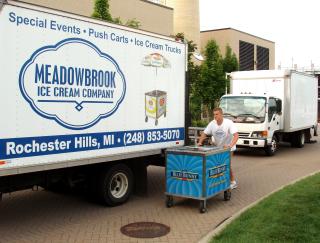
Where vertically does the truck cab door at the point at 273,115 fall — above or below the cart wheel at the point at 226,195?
above

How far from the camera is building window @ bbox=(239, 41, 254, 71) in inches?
2073

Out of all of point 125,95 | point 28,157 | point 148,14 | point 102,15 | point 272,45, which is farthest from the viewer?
point 272,45

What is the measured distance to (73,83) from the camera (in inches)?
273

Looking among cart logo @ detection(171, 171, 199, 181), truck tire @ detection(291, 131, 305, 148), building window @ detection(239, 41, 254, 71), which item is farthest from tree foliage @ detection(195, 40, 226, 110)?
building window @ detection(239, 41, 254, 71)

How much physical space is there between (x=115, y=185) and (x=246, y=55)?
48.0m

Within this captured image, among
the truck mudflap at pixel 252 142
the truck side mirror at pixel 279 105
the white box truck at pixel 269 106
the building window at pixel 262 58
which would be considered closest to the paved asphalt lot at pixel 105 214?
the truck mudflap at pixel 252 142

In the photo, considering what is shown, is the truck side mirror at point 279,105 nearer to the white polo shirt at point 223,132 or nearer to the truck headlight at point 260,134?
the truck headlight at point 260,134

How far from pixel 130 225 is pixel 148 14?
24653mm

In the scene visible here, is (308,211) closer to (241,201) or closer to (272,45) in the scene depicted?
(241,201)

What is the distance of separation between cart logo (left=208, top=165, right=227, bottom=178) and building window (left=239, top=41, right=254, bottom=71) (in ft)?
147

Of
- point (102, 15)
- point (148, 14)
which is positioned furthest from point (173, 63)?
point (148, 14)

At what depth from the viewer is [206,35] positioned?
174 feet

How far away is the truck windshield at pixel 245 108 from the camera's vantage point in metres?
15.2

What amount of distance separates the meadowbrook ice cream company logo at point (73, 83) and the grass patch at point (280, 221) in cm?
293
